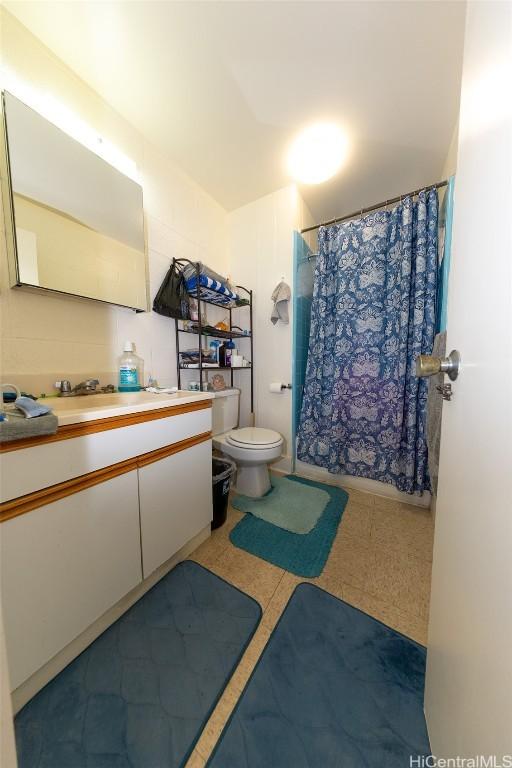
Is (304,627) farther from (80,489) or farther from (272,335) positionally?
(272,335)

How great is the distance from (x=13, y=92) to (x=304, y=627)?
2.32 m

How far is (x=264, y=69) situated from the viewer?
1.11m

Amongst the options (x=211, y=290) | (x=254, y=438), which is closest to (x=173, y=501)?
(x=254, y=438)

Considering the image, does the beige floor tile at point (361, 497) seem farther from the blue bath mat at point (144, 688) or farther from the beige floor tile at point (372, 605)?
the blue bath mat at point (144, 688)

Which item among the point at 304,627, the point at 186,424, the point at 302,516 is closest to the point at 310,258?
the point at 186,424

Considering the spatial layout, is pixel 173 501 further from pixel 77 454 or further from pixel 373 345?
pixel 373 345

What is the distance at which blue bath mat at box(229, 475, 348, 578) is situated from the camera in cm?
116

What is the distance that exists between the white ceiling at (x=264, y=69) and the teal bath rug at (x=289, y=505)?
2.24 m

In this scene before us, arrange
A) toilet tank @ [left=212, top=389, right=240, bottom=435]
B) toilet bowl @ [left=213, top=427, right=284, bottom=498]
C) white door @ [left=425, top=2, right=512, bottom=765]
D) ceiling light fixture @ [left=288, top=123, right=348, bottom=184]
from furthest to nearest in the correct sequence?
Result: toilet tank @ [left=212, top=389, right=240, bottom=435] → toilet bowl @ [left=213, top=427, right=284, bottom=498] → ceiling light fixture @ [left=288, top=123, right=348, bottom=184] → white door @ [left=425, top=2, right=512, bottom=765]

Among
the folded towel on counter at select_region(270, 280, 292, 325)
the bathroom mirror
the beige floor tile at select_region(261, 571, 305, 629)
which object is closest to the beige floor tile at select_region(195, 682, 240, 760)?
the beige floor tile at select_region(261, 571, 305, 629)

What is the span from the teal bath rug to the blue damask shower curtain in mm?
261

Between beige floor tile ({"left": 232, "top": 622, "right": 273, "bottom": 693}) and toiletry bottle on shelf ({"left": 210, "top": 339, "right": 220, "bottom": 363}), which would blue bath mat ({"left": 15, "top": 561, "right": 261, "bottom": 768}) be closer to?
beige floor tile ({"left": 232, "top": 622, "right": 273, "bottom": 693})

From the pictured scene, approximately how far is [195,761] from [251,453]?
1.05m

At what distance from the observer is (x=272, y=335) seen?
2.01 metres
